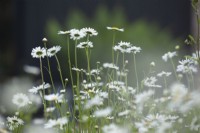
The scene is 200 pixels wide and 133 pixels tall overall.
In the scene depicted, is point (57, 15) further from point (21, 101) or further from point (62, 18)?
point (21, 101)

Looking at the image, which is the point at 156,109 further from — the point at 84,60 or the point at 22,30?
the point at 22,30

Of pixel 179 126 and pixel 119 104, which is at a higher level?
pixel 119 104

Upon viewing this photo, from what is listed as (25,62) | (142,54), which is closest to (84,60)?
(142,54)

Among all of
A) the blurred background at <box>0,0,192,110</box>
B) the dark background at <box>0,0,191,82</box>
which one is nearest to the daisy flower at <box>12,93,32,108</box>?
the blurred background at <box>0,0,192,110</box>

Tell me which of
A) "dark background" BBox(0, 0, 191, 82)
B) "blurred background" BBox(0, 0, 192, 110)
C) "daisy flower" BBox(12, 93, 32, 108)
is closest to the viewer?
"daisy flower" BBox(12, 93, 32, 108)

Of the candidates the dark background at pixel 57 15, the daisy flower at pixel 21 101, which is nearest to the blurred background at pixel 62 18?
the dark background at pixel 57 15

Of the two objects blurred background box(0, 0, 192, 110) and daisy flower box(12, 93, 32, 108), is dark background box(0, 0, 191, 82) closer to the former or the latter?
blurred background box(0, 0, 192, 110)

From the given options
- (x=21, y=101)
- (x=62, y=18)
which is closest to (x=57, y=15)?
(x=62, y=18)

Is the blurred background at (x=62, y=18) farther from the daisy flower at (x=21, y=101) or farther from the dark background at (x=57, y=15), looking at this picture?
the daisy flower at (x=21, y=101)
